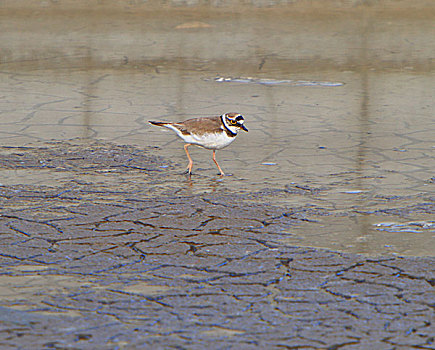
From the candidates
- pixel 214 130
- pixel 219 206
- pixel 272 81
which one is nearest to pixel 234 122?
pixel 214 130

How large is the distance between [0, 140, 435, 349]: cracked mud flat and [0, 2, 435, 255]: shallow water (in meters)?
0.30

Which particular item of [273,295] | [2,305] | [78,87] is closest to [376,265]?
[273,295]

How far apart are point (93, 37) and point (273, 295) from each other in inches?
493

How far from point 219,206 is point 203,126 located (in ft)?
3.47

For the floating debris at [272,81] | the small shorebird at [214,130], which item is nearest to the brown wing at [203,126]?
the small shorebird at [214,130]

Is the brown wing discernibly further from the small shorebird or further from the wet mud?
the wet mud

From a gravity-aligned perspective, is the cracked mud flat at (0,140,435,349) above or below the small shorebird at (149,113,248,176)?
below

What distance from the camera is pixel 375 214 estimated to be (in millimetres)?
5410

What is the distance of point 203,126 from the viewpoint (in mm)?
6453

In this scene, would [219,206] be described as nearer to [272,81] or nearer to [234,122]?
[234,122]

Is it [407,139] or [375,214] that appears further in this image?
[407,139]

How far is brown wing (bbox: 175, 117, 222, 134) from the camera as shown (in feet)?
21.1

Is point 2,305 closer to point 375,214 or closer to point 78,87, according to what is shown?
point 375,214

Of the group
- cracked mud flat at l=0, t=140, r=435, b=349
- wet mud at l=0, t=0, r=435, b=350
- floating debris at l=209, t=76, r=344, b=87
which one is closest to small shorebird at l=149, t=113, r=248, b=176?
wet mud at l=0, t=0, r=435, b=350
